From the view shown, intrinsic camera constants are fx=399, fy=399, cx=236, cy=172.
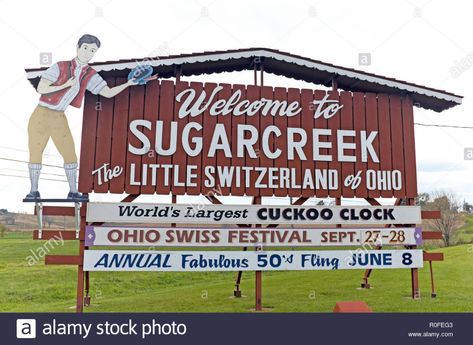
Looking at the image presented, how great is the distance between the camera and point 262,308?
31.7 ft

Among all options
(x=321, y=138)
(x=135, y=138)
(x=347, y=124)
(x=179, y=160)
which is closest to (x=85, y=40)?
(x=135, y=138)

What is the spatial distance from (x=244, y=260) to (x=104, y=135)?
463 cm

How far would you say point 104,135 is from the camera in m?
9.89

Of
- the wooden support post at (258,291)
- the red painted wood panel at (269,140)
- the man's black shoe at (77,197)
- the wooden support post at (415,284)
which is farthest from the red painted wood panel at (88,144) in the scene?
the wooden support post at (415,284)

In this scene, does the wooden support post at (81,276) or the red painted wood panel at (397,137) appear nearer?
the wooden support post at (81,276)

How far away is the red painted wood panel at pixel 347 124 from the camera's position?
10.8m

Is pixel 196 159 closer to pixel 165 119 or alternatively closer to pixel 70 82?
pixel 165 119

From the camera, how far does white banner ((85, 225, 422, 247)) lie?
9.41 m

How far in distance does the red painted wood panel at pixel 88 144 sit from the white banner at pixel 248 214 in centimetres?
61

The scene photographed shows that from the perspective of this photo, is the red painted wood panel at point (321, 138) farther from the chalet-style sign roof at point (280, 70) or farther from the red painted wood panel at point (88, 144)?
the red painted wood panel at point (88, 144)

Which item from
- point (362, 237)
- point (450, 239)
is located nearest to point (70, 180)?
point (362, 237)

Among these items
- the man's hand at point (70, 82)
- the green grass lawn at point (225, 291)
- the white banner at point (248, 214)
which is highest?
the man's hand at point (70, 82)

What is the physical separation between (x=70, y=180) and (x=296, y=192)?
5.67 meters

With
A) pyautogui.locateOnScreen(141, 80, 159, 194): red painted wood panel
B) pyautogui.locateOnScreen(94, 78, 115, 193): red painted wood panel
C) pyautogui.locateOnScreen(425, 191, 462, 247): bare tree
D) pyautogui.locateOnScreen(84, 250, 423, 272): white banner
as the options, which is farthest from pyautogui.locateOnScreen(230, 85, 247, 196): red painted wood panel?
pyautogui.locateOnScreen(425, 191, 462, 247): bare tree
